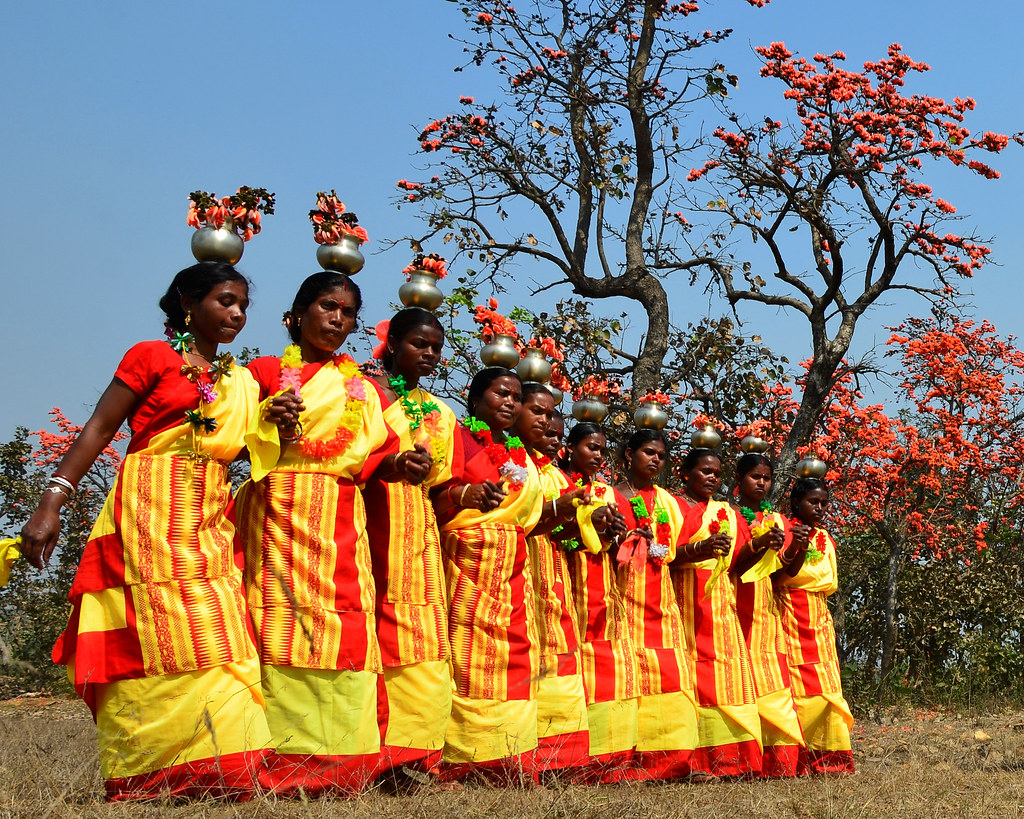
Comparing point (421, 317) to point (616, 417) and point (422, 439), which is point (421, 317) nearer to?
point (422, 439)

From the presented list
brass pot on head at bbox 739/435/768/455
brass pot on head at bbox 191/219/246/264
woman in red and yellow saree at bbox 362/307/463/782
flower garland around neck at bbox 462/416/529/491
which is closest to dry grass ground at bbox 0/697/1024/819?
woman in red and yellow saree at bbox 362/307/463/782

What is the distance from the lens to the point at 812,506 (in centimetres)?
672

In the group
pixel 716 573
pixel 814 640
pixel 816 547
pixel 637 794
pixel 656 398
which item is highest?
pixel 656 398

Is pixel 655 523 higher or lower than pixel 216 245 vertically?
lower

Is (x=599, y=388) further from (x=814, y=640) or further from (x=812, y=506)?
(x=814, y=640)

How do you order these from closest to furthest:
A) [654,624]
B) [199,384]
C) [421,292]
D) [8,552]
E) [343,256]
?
[8,552] < [199,384] < [343,256] < [421,292] < [654,624]

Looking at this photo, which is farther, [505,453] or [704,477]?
[704,477]

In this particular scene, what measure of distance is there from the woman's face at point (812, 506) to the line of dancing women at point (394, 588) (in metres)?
0.22

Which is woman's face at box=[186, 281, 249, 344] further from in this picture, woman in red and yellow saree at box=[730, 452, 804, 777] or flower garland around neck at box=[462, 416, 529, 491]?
woman in red and yellow saree at box=[730, 452, 804, 777]

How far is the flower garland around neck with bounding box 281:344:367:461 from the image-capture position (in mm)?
4211

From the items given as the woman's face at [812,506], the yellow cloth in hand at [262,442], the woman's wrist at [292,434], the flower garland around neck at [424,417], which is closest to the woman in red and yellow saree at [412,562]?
the flower garland around neck at [424,417]

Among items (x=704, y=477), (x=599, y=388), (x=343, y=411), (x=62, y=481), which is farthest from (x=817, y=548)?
(x=62, y=481)

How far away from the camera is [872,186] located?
29.2ft

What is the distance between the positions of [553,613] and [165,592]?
7.19 ft
